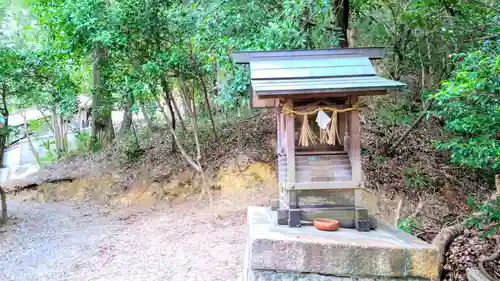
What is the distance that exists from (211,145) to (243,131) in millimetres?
1137

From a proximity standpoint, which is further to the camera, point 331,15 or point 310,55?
point 331,15

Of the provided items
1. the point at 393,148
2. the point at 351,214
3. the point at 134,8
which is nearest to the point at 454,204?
the point at 393,148

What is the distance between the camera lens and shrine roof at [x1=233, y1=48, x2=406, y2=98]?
4.04 meters

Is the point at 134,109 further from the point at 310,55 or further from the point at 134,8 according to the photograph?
the point at 310,55

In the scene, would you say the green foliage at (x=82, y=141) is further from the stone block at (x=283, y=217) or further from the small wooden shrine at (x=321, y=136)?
the stone block at (x=283, y=217)

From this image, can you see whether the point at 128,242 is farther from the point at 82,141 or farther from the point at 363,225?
the point at 82,141

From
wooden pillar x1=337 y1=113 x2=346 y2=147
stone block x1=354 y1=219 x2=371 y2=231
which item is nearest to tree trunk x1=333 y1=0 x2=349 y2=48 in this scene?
wooden pillar x1=337 y1=113 x2=346 y2=147

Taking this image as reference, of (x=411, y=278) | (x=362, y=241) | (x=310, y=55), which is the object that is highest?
(x=310, y=55)

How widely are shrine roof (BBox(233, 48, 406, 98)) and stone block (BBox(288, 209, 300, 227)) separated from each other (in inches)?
58.4

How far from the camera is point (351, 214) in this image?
440cm

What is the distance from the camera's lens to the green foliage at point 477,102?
3.50 metres

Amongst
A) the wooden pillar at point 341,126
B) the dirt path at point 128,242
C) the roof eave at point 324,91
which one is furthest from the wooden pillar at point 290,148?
the dirt path at point 128,242

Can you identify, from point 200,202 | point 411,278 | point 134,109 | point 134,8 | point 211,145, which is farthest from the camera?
point 211,145

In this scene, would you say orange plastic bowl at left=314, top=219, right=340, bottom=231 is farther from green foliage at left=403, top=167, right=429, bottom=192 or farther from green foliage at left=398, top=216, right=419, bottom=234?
green foliage at left=403, top=167, right=429, bottom=192
